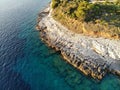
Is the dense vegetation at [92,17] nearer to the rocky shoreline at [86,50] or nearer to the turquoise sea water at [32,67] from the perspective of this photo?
the rocky shoreline at [86,50]

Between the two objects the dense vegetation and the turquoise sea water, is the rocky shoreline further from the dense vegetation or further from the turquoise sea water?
the dense vegetation

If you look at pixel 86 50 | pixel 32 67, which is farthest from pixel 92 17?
pixel 32 67

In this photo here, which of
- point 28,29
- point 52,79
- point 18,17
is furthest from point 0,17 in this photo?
point 52,79

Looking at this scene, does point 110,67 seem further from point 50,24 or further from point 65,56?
point 50,24

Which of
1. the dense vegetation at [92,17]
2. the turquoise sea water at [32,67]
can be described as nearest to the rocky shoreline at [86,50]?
the turquoise sea water at [32,67]

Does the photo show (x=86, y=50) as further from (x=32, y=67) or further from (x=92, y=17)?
(x=32, y=67)

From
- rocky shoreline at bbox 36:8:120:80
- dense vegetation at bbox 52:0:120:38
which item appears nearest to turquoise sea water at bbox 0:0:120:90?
rocky shoreline at bbox 36:8:120:80

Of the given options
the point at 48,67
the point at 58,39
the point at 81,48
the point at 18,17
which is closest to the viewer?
the point at 48,67
